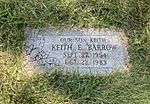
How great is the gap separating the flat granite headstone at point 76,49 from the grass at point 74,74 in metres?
0.06

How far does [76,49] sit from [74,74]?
222mm

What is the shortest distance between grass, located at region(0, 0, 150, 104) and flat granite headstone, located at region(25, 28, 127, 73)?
6cm

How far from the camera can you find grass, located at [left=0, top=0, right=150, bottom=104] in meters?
2.64

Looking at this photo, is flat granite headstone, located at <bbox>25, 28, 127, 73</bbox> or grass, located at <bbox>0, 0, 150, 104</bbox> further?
flat granite headstone, located at <bbox>25, 28, 127, 73</bbox>

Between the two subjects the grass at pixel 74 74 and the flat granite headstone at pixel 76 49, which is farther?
the flat granite headstone at pixel 76 49

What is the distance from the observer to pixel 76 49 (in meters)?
2.85

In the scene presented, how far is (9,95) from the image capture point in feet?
8.63

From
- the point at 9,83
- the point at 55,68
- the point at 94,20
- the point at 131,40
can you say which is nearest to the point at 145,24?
the point at 131,40

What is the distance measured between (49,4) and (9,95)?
0.81 meters

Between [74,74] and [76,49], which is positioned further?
[76,49]

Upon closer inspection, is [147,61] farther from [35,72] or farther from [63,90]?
[35,72]

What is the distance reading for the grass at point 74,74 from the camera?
264cm

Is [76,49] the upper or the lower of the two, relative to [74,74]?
upper

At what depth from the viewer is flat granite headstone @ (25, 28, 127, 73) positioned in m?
2.78
